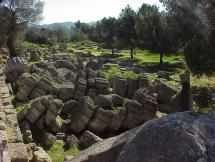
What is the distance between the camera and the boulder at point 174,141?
26.3 feet

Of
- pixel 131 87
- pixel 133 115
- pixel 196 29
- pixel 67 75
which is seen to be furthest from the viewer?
pixel 67 75

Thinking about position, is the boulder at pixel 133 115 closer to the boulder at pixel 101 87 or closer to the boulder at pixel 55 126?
the boulder at pixel 55 126

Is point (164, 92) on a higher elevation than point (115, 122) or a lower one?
higher

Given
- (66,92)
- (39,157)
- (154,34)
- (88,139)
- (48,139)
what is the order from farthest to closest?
(154,34)
(66,92)
(88,139)
(48,139)
(39,157)

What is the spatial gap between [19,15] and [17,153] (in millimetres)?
49023

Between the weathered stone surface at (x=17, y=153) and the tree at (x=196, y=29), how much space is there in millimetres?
19000

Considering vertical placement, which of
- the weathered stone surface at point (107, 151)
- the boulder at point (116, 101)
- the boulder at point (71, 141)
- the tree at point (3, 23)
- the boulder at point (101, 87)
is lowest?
→ the boulder at point (71, 141)

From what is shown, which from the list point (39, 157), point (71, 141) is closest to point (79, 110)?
point (71, 141)

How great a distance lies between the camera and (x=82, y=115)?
23219mm

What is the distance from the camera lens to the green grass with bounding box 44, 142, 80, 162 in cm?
1926

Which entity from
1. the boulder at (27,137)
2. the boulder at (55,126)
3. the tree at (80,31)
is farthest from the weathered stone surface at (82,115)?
the tree at (80,31)

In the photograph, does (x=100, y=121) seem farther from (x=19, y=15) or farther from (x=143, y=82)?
(x=19, y=15)

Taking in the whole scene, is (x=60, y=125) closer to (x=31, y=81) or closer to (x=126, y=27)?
Result: (x=31, y=81)

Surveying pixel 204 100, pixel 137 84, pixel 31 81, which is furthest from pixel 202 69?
pixel 31 81
